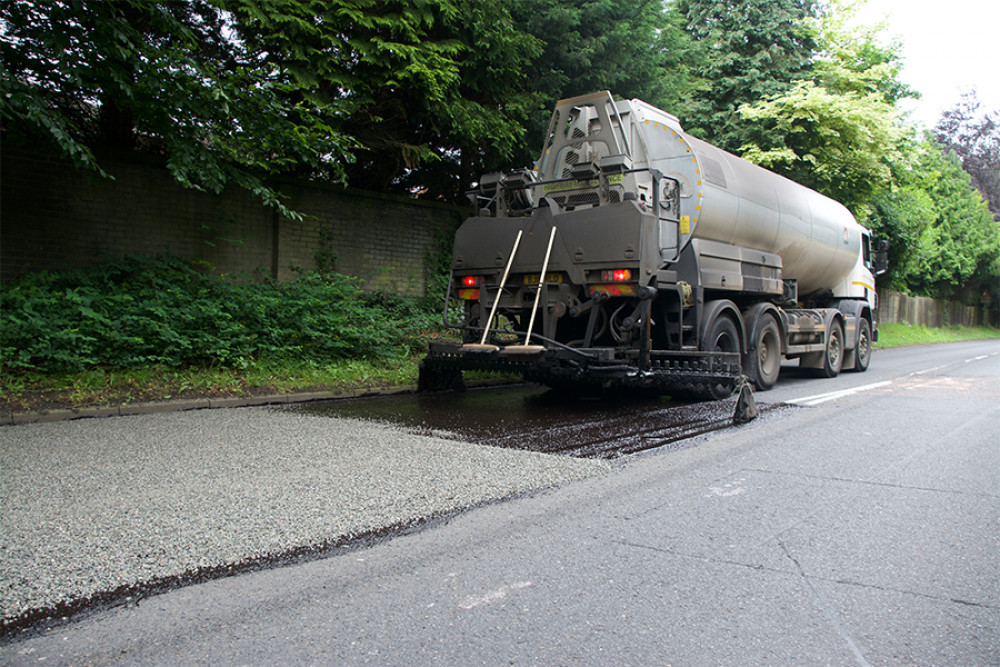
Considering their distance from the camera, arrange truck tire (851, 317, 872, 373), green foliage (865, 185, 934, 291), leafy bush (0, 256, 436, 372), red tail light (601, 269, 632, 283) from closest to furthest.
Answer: red tail light (601, 269, 632, 283) → leafy bush (0, 256, 436, 372) → truck tire (851, 317, 872, 373) → green foliage (865, 185, 934, 291)

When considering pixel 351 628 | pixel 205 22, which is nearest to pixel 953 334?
pixel 205 22

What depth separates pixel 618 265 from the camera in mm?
8383

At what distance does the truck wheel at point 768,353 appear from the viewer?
11055mm

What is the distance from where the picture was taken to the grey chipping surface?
131 inches

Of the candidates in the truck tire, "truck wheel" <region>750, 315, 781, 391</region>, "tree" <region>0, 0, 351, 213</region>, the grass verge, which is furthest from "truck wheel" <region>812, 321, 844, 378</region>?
the grass verge

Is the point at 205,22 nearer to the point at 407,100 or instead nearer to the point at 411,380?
the point at 407,100

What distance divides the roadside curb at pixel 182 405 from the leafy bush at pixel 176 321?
1.10 metres

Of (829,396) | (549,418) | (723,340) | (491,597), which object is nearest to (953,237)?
(829,396)

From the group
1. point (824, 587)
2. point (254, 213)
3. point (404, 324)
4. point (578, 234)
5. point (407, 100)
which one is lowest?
point (824, 587)

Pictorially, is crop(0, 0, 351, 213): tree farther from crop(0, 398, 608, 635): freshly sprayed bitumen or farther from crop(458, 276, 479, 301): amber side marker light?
crop(0, 398, 608, 635): freshly sprayed bitumen

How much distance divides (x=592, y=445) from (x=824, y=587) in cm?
323

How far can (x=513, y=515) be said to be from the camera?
13.8 feet

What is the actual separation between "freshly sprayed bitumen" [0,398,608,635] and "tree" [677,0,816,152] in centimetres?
1825

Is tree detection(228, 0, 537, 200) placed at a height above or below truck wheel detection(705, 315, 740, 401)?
above
